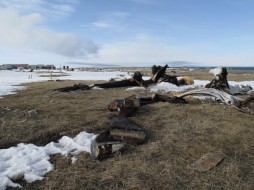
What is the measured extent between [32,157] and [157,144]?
115 inches

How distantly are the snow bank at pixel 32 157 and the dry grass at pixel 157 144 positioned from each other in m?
0.25

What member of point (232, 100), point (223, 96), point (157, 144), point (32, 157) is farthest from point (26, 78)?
point (157, 144)

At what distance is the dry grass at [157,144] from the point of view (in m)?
5.44

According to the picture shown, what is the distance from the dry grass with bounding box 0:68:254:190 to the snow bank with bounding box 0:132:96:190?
0.25m

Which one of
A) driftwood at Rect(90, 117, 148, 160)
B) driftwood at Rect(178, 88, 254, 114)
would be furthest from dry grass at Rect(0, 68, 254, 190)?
driftwood at Rect(178, 88, 254, 114)

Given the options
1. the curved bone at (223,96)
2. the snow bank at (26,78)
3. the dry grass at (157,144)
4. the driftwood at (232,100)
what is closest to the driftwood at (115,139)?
the dry grass at (157,144)

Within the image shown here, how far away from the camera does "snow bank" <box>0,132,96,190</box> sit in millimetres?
5645

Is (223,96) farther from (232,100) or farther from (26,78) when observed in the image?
(26,78)

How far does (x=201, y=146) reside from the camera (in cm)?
707

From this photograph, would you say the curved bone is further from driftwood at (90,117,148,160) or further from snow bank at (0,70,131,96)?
snow bank at (0,70,131,96)

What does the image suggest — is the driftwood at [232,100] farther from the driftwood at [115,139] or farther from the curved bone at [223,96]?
the driftwood at [115,139]

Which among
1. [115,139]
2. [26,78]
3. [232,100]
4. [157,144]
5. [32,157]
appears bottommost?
[26,78]

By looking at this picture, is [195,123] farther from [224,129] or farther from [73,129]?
[73,129]

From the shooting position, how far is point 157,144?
7.26 m
